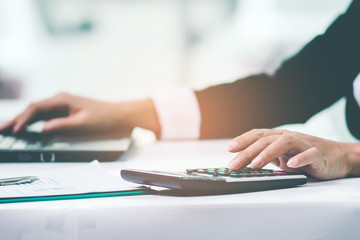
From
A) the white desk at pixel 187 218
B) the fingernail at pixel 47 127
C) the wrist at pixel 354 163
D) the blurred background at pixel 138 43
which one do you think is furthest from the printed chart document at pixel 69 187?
the blurred background at pixel 138 43

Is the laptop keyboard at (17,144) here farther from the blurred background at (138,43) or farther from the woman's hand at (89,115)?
the blurred background at (138,43)

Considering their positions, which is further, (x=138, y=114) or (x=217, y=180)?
(x=138, y=114)

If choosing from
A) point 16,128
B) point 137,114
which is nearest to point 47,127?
point 16,128

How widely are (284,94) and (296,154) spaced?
513mm

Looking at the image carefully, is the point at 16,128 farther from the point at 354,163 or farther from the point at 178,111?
→ the point at 354,163

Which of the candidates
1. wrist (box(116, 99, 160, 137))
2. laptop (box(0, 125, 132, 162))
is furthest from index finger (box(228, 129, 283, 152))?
wrist (box(116, 99, 160, 137))

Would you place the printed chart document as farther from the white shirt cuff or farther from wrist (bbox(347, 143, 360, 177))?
the white shirt cuff

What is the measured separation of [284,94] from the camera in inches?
37.1

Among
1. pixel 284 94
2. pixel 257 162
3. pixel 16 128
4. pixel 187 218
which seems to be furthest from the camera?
pixel 284 94

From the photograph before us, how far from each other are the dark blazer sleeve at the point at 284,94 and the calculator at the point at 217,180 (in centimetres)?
49

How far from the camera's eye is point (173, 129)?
2.99 feet

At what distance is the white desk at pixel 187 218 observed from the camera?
31cm

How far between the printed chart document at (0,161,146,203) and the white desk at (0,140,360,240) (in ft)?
0.04

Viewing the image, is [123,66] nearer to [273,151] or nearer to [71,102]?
[71,102]
